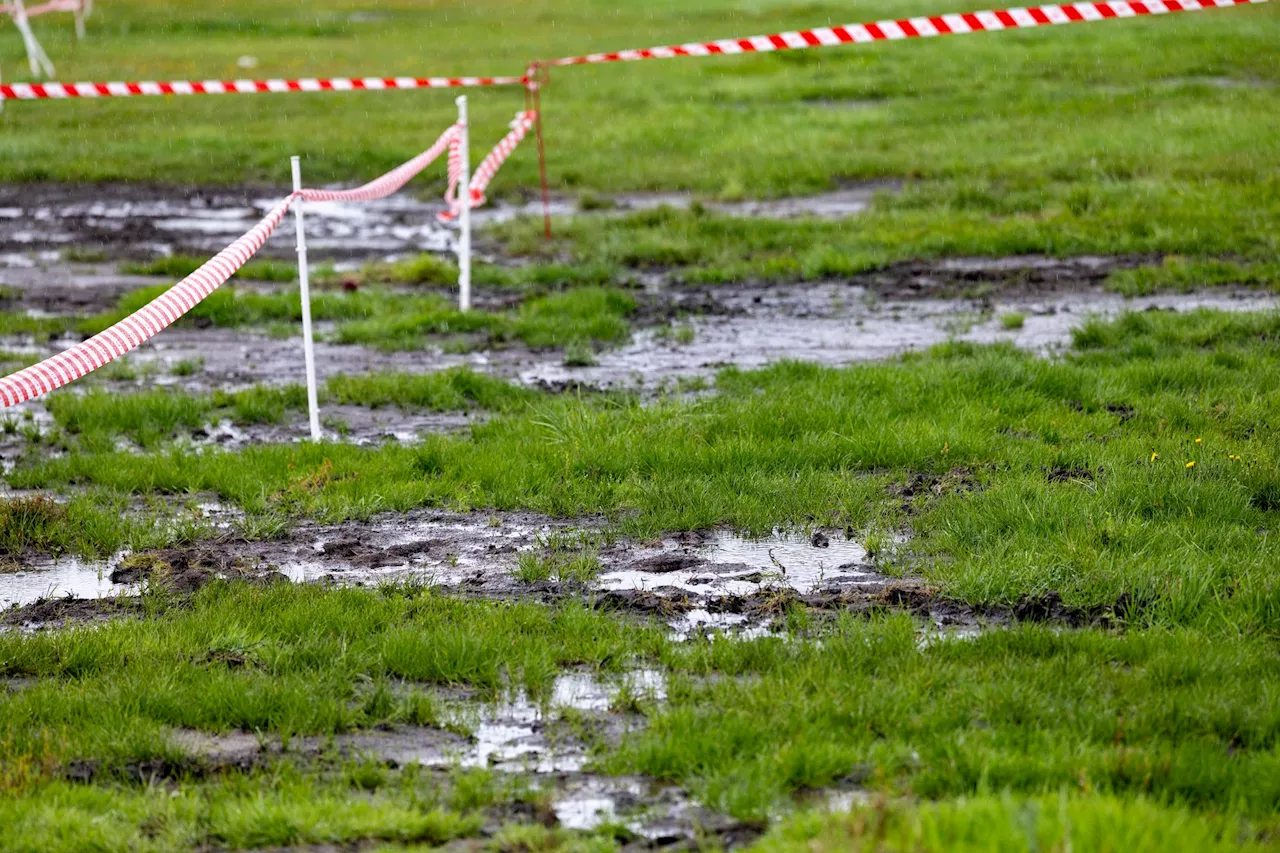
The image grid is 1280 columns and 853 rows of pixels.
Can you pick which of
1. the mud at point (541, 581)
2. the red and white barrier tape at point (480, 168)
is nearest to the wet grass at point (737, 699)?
the mud at point (541, 581)

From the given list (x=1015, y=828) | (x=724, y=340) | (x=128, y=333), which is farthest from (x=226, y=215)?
(x=1015, y=828)

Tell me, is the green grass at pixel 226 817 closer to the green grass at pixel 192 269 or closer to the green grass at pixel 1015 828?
the green grass at pixel 1015 828

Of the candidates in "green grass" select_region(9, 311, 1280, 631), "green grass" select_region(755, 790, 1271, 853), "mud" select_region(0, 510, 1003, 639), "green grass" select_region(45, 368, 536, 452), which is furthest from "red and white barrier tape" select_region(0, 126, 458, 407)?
"green grass" select_region(755, 790, 1271, 853)

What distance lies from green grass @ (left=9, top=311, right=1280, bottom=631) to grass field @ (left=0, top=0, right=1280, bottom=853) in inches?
1.2

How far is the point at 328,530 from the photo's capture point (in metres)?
7.50

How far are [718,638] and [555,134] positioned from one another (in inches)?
708

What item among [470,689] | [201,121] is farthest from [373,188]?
[201,121]

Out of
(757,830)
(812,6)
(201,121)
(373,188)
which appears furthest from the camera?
(812,6)

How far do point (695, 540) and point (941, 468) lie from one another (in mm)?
1729

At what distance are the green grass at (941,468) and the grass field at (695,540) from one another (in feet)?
0.10

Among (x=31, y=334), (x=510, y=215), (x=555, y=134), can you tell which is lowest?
(x=31, y=334)

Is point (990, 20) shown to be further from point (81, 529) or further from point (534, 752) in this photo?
point (534, 752)

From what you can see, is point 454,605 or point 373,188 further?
point 373,188

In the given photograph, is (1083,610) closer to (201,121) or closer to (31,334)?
(31,334)
